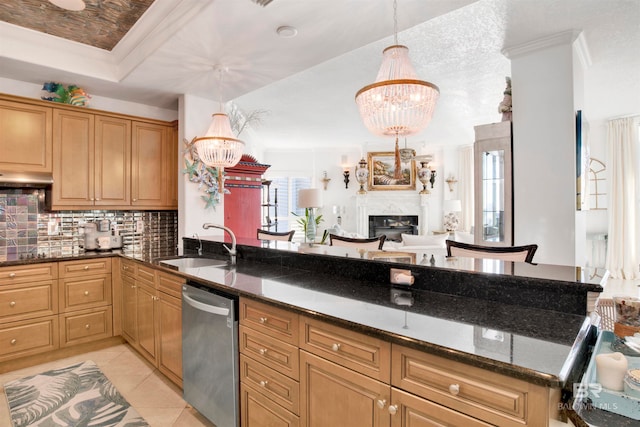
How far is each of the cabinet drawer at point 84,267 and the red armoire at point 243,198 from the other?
1405mm

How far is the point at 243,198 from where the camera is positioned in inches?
180

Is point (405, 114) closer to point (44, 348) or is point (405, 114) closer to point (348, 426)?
point (348, 426)

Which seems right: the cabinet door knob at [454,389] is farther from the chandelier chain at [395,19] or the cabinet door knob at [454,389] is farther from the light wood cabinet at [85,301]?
the light wood cabinet at [85,301]

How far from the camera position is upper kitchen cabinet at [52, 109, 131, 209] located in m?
3.38

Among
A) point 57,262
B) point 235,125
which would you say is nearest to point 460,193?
point 235,125

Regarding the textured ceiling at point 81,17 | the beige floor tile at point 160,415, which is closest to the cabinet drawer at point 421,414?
the beige floor tile at point 160,415

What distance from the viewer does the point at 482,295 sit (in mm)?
1524

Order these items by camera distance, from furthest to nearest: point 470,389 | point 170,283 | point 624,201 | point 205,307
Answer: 1. point 624,201
2. point 170,283
3. point 205,307
4. point 470,389

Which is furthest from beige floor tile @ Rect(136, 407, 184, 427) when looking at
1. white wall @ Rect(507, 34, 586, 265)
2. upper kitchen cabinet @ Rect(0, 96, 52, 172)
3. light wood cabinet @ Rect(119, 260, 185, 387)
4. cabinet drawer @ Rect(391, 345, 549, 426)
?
white wall @ Rect(507, 34, 586, 265)

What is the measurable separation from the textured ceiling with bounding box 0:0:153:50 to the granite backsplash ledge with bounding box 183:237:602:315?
2330mm

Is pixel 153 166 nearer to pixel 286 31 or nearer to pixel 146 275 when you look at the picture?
pixel 146 275

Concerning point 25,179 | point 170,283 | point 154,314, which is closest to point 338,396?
point 170,283

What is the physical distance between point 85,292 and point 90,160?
1.36 metres

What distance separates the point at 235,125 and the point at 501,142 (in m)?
3.58
